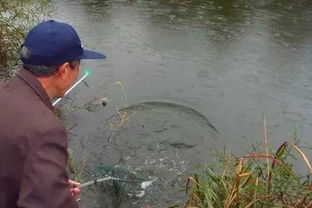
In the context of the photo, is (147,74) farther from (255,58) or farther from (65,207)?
(65,207)

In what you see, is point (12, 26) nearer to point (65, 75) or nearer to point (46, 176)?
point (65, 75)

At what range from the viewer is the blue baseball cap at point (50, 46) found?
2.09 m

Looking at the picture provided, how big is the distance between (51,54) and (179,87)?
22.5 ft

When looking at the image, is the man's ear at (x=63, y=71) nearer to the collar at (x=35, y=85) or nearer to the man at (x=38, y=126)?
the man at (x=38, y=126)

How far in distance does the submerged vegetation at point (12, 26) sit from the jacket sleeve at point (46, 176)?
23.0ft

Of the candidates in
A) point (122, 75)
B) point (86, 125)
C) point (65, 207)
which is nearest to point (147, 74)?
point (122, 75)

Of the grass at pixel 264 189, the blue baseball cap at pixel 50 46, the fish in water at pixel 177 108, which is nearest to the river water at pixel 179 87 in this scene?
the fish in water at pixel 177 108

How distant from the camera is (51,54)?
209cm

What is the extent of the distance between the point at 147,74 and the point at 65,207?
297 inches

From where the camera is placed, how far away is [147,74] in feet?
30.8

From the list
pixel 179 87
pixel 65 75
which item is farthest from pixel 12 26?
pixel 65 75

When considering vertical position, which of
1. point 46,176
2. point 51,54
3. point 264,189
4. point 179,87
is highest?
point 51,54

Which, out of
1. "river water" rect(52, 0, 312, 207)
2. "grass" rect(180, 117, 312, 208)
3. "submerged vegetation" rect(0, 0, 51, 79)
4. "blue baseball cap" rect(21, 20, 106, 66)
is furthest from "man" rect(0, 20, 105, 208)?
"submerged vegetation" rect(0, 0, 51, 79)

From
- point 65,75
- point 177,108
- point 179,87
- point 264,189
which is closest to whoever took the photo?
point 65,75
